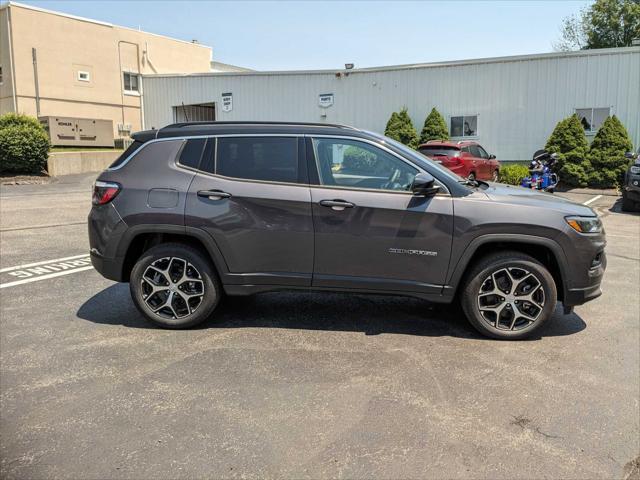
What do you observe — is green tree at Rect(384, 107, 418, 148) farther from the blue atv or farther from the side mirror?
the side mirror

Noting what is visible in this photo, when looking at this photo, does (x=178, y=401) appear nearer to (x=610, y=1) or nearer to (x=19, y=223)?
(x=19, y=223)

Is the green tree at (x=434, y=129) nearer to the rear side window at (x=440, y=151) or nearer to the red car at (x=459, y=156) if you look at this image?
the red car at (x=459, y=156)

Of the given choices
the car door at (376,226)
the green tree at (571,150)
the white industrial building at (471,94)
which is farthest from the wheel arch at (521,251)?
the green tree at (571,150)

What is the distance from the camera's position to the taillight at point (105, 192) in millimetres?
4816

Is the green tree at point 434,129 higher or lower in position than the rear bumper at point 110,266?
higher

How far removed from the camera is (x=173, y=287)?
480 cm

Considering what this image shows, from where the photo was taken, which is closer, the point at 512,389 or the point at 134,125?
the point at 512,389

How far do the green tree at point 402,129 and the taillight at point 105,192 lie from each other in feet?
61.3

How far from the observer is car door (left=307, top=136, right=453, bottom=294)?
4.51m

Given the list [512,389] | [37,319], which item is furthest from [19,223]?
[512,389]

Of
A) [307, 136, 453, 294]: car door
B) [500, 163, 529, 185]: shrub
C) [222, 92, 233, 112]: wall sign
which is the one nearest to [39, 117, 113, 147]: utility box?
[222, 92, 233, 112]: wall sign

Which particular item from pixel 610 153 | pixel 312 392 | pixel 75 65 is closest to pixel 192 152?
pixel 312 392

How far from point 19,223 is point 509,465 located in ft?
34.9

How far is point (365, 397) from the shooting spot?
3604 millimetres
